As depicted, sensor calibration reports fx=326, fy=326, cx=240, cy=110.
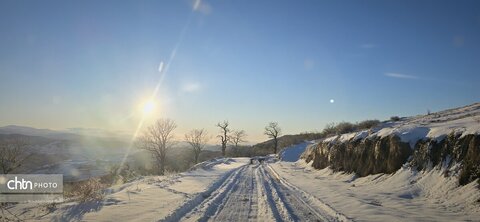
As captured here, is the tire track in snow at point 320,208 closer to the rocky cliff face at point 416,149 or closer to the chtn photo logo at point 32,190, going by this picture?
the rocky cliff face at point 416,149

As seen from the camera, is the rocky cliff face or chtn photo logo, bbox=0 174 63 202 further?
chtn photo logo, bbox=0 174 63 202

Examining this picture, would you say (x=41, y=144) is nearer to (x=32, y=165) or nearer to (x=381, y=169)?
(x=32, y=165)

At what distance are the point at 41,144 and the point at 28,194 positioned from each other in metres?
149

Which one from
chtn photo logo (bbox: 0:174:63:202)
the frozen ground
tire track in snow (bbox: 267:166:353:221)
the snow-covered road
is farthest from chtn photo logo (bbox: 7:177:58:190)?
tire track in snow (bbox: 267:166:353:221)

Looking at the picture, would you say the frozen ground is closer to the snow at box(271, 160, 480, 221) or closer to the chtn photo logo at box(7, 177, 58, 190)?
the snow at box(271, 160, 480, 221)

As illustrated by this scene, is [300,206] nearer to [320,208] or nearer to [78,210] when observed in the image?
[320,208]

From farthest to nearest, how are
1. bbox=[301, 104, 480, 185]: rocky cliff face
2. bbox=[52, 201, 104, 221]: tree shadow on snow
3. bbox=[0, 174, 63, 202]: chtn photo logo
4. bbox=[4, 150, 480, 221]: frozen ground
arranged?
bbox=[0, 174, 63, 202]: chtn photo logo, bbox=[301, 104, 480, 185]: rocky cliff face, bbox=[4, 150, 480, 221]: frozen ground, bbox=[52, 201, 104, 221]: tree shadow on snow

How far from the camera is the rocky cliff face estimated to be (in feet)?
36.5

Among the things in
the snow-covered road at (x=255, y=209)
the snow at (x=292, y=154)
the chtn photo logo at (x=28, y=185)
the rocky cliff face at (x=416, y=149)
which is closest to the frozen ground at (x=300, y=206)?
the snow-covered road at (x=255, y=209)

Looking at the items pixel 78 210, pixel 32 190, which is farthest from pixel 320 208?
pixel 32 190

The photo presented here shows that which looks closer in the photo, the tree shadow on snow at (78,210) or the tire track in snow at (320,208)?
the tree shadow on snow at (78,210)

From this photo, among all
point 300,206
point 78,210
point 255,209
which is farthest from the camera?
point 300,206

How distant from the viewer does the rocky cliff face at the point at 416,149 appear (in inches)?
438

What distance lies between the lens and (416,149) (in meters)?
14.6
